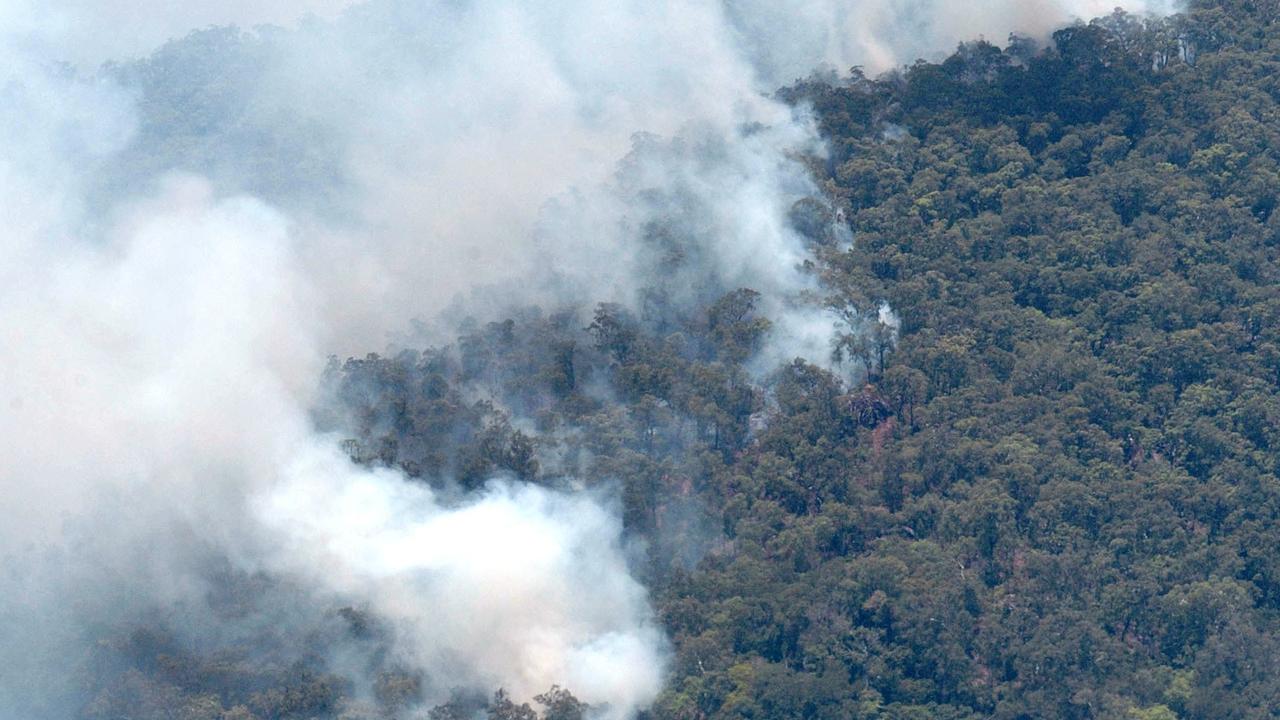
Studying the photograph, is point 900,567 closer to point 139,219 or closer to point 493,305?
point 493,305

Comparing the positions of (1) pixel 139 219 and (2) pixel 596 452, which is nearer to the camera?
(2) pixel 596 452

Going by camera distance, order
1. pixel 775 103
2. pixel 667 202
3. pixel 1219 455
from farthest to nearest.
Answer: pixel 775 103
pixel 667 202
pixel 1219 455

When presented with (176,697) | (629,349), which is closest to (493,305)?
(629,349)

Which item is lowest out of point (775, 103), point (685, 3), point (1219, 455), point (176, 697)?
point (176, 697)

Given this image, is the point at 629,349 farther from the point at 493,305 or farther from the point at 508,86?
the point at 508,86

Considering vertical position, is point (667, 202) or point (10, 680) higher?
point (667, 202)

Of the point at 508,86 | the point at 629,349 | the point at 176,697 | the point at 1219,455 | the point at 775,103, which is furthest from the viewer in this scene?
the point at 508,86

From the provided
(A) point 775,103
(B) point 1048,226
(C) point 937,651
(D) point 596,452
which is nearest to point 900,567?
(C) point 937,651
